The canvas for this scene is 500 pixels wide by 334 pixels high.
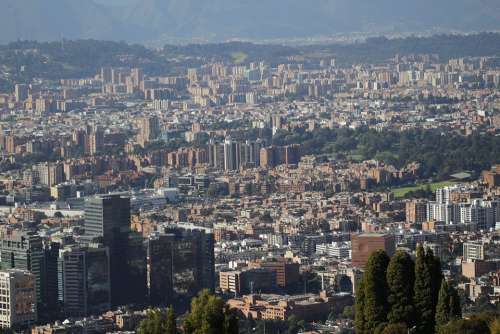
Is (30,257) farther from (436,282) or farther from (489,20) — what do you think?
(489,20)

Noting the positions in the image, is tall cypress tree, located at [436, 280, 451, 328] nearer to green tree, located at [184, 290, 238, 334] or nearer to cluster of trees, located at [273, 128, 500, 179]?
green tree, located at [184, 290, 238, 334]

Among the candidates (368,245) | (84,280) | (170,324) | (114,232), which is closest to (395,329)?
(170,324)

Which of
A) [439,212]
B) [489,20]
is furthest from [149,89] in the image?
[439,212]

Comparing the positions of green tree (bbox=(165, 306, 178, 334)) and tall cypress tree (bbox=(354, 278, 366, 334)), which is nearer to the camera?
green tree (bbox=(165, 306, 178, 334))

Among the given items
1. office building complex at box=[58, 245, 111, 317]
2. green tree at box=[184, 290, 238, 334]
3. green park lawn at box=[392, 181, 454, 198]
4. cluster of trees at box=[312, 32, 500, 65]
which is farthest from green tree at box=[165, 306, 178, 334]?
cluster of trees at box=[312, 32, 500, 65]

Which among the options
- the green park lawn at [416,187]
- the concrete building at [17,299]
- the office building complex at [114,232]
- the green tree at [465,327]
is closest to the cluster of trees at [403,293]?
the green tree at [465,327]

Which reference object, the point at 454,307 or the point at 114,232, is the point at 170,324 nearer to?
the point at 454,307
